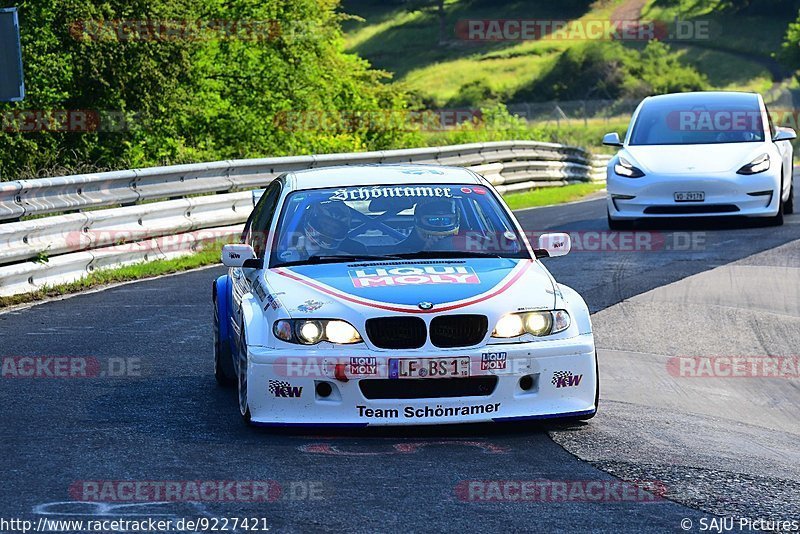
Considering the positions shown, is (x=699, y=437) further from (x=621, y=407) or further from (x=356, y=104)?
(x=356, y=104)

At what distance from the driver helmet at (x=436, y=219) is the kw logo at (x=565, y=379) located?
4.37 feet

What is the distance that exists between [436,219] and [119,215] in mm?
7132

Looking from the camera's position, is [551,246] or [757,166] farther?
[757,166]

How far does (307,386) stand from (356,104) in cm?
3605

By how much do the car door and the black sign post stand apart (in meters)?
6.00

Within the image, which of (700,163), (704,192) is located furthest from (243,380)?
(700,163)

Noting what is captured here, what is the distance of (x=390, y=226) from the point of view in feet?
26.2

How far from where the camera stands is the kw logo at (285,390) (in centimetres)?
688

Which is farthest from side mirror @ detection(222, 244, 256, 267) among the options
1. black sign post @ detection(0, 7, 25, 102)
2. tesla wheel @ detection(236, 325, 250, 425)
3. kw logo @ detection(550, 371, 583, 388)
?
black sign post @ detection(0, 7, 25, 102)

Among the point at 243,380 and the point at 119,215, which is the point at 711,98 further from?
the point at 243,380

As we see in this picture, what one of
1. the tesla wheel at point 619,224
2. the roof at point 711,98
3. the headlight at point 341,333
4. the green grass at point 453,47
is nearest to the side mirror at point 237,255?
the headlight at point 341,333

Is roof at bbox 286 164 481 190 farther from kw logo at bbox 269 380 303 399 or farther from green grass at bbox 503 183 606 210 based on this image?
green grass at bbox 503 183 606 210

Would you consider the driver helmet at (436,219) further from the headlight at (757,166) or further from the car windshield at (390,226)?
the headlight at (757,166)

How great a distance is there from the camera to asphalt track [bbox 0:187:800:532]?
545cm
